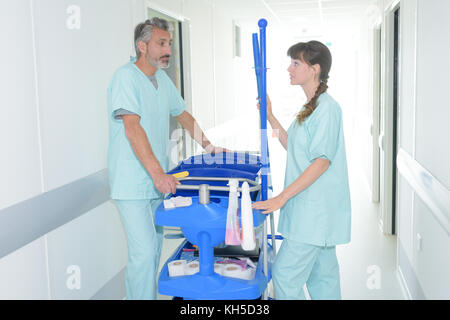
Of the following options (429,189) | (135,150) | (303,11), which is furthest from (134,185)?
(303,11)

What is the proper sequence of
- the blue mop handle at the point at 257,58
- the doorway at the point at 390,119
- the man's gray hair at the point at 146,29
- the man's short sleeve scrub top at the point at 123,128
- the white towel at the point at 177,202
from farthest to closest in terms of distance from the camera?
the doorway at the point at 390,119, the man's gray hair at the point at 146,29, the man's short sleeve scrub top at the point at 123,128, the blue mop handle at the point at 257,58, the white towel at the point at 177,202

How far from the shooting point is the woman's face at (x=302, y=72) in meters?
2.07

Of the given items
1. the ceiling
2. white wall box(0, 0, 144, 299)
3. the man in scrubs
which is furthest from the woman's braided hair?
the ceiling

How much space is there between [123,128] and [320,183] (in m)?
1.05

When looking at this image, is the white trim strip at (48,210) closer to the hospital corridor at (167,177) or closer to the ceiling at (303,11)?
the hospital corridor at (167,177)

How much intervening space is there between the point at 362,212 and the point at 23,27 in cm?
410

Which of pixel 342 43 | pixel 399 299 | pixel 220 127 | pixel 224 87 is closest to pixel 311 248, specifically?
pixel 399 299

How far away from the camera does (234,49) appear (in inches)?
330

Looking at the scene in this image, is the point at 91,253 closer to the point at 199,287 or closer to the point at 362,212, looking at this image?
the point at 199,287

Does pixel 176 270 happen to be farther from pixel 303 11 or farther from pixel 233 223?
pixel 303 11

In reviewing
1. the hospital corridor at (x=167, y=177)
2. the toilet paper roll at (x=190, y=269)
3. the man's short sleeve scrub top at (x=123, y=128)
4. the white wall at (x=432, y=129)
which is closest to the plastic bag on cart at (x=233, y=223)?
the hospital corridor at (x=167, y=177)

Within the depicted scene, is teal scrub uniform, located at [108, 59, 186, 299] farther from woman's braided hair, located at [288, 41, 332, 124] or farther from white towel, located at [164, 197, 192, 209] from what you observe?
woman's braided hair, located at [288, 41, 332, 124]

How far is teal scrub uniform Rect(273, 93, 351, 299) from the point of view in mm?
2027

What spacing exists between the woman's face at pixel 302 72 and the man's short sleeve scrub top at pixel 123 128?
0.81 meters
